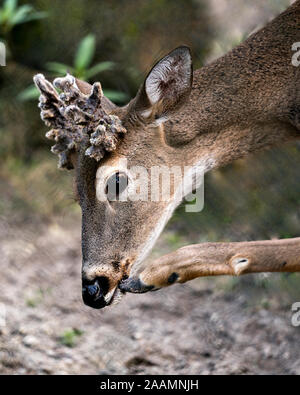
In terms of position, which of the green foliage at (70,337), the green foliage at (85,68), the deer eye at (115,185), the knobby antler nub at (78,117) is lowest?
the green foliage at (70,337)

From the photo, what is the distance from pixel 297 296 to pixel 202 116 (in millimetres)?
1730

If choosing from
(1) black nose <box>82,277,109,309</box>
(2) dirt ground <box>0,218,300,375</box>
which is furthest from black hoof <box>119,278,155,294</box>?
(2) dirt ground <box>0,218,300,375</box>

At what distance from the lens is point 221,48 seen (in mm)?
5582

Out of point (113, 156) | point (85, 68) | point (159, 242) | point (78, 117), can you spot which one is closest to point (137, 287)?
point (113, 156)

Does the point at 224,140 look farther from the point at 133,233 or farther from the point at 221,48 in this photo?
the point at 221,48

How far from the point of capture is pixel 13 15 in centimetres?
678

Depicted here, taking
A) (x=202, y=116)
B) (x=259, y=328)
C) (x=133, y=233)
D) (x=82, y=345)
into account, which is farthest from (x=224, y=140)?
(x=82, y=345)

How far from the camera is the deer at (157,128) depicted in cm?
354

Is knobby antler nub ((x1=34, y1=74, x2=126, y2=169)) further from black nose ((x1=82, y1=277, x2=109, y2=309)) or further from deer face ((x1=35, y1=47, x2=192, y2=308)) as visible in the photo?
black nose ((x1=82, y1=277, x2=109, y2=309))

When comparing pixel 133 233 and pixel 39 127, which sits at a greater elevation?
pixel 39 127

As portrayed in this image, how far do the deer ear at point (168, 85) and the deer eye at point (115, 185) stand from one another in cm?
38

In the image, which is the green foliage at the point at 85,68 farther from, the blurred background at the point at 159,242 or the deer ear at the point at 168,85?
the deer ear at the point at 168,85

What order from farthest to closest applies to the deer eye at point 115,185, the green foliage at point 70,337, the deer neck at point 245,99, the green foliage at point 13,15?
the green foliage at point 13,15
the green foliage at point 70,337
the deer neck at point 245,99
the deer eye at point 115,185

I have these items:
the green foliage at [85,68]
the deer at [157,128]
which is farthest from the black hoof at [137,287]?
the green foliage at [85,68]
